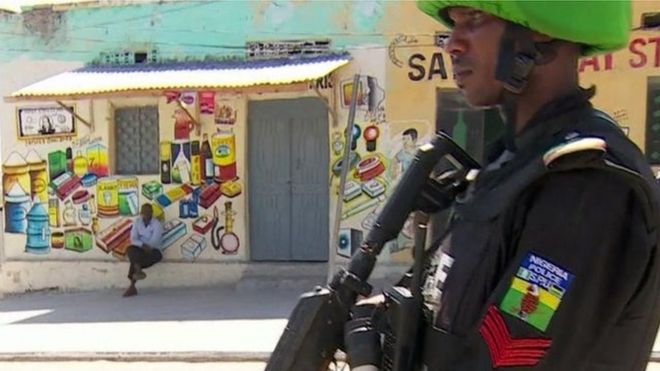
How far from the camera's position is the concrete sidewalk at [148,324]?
7020 millimetres

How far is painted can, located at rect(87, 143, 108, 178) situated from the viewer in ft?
33.0

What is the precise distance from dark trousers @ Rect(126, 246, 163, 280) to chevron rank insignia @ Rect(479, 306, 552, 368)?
8967mm

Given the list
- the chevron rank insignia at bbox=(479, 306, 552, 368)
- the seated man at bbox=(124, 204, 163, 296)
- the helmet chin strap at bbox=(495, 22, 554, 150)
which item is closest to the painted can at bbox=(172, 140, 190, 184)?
the seated man at bbox=(124, 204, 163, 296)

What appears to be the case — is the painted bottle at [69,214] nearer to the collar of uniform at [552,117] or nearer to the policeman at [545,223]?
the policeman at [545,223]

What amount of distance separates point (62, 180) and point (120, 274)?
4.99 ft

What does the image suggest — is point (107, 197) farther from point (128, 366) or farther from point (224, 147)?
point (128, 366)

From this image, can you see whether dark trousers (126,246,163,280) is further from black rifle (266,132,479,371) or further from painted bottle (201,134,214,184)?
black rifle (266,132,479,371)

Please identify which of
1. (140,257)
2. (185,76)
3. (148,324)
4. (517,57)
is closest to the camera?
(517,57)

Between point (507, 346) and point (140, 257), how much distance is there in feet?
29.5

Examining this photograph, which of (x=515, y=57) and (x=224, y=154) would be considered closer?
(x=515, y=57)

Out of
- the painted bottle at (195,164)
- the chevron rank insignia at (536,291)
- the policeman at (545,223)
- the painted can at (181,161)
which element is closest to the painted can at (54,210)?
the painted can at (181,161)

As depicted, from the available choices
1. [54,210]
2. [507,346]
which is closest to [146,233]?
[54,210]

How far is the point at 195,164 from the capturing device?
9.79 meters

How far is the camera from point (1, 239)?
1075cm
